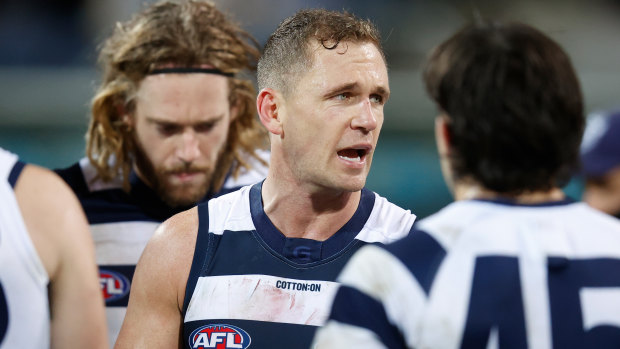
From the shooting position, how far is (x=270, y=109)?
279 cm

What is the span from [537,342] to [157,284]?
1.34 m

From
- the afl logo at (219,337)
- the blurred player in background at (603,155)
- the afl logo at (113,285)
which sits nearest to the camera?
the afl logo at (219,337)

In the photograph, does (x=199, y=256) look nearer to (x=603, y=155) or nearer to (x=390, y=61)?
(x=603, y=155)

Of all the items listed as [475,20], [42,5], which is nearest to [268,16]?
[42,5]

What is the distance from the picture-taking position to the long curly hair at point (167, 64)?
3916 millimetres

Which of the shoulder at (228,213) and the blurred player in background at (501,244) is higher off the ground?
the blurred player in background at (501,244)

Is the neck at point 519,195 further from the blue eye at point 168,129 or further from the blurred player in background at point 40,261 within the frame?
the blue eye at point 168,129

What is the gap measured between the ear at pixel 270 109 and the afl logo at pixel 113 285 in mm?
1233

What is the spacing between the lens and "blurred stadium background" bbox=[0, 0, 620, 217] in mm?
8602

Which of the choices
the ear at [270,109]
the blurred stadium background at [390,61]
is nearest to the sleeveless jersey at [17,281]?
the ear at [270,109]

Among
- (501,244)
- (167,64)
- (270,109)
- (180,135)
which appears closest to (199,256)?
(270,109)

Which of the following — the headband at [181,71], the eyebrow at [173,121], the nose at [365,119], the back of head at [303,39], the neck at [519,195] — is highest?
the back of head at [303,39]

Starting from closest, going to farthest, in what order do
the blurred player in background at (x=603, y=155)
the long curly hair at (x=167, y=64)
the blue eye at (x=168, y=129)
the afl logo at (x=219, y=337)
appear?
the afl logo at (x=219, y=337)
the blurred player in background at (x=603, y=155)
the blue eye at (x=168, y=129)
the long curly hair at (x=167, y=64)

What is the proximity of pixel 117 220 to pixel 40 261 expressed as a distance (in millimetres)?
1939
